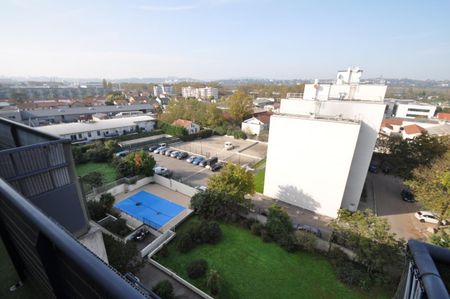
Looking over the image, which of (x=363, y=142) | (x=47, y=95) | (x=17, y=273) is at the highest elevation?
(x=17, y=273)

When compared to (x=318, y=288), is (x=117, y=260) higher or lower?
higher

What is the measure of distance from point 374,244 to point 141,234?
539 inches

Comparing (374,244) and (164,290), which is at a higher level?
(374,244)

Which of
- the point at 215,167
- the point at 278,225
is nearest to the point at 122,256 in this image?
the point at 278,225

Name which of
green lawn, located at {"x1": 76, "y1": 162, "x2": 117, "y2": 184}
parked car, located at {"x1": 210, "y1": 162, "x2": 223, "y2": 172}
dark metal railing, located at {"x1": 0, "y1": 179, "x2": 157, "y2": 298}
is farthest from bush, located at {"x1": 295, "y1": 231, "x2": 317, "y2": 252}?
green lawn, located at {"x1": 76, "y1": 162, "x2": 117, "y2": 184}

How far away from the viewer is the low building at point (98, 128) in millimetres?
32406

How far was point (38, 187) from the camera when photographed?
708 centimetres

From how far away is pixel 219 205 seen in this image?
16031 millimetres

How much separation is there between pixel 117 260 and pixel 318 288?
10024 mm

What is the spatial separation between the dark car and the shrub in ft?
63.0

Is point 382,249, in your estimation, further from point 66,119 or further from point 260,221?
point 66,119

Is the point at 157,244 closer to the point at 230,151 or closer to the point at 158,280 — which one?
the point at 158,280

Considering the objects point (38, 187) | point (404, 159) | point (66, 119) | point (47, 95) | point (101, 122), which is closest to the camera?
point (38, 187)

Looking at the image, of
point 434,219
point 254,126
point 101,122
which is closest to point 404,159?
point 434,219
